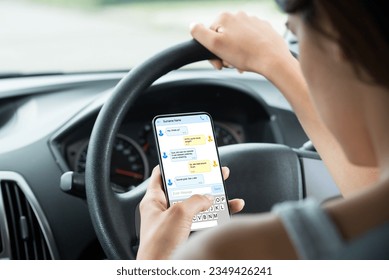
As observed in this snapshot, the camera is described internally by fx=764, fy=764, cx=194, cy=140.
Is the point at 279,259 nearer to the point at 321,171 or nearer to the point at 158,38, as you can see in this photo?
the point at 321,171

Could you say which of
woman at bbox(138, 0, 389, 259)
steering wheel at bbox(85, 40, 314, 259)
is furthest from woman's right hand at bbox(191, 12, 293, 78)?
woman at bbox(138, 0, 389, 259)

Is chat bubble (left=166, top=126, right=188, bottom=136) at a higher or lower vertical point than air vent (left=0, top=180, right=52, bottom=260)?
higher

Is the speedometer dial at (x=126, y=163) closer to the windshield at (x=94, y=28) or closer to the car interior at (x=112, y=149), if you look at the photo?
the car interior at (x=112, y=149)

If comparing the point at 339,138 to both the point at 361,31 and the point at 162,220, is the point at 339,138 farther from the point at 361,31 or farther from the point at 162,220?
the point at 162,220

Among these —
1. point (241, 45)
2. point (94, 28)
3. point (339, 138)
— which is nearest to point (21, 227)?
point (241, 45)

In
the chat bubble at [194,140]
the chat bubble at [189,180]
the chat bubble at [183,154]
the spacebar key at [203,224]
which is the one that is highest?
the chat bubble at [194,140]

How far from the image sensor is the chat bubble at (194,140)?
0.85m

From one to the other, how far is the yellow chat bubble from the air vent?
14.2 inches

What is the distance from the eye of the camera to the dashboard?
113 centimetres

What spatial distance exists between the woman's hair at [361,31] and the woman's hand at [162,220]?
0.29 metres

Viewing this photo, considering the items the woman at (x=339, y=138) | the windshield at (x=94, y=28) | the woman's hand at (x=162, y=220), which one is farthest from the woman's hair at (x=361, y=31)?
the windshield at (x=94, y=28)

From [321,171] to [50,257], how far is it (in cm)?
41

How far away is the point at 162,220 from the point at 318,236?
1.12 ft

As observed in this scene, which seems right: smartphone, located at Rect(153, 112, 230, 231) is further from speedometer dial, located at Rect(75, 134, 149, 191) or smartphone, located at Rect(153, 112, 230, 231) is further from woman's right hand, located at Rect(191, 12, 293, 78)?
speedometer dial, located at Rect(75, 134, 149, 191)
